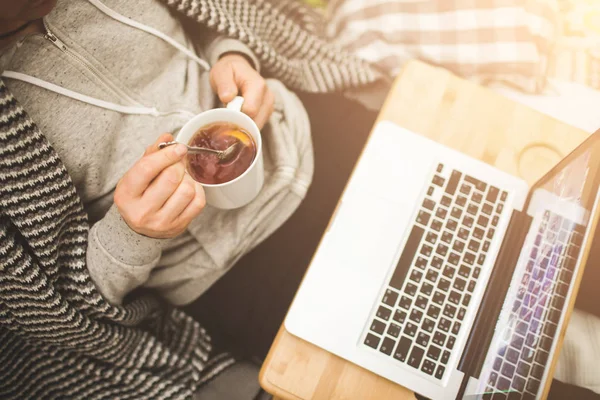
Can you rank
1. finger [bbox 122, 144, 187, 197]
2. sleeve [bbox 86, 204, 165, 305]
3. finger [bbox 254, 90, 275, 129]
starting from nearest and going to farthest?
finger [bbox 122, 144, 187, 197], sleeve [bbox 86, 204, 165, 305], finger [bbox 254, 90, 275, 129]

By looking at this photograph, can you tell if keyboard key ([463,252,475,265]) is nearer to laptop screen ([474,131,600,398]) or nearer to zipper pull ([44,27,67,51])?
laptop screen ([474,131,600,398])

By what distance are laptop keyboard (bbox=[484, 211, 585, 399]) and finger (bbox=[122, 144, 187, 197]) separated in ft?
1.94

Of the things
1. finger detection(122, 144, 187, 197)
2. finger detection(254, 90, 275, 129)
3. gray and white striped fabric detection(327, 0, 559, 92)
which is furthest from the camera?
gray and white striped fabric detection(327, 0, 559, 92)

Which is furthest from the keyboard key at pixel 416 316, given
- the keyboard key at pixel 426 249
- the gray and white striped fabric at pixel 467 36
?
the gray and white striped fabric at pixel 467 36

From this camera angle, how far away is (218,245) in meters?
0.83

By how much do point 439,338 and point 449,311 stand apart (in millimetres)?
51

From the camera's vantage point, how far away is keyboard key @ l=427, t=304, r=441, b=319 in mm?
686

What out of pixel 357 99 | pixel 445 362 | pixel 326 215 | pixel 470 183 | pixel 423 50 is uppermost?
pixel 423 50

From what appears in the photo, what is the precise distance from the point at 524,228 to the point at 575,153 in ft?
0.54

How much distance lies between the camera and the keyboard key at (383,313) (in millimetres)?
679

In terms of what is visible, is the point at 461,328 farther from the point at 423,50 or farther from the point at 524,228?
the point at 423,50

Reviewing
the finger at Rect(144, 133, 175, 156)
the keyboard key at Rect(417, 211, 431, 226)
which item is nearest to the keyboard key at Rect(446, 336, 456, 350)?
the keyboard key at Rect(417, 211, 431, 226)

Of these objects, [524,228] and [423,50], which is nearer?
[524,228]

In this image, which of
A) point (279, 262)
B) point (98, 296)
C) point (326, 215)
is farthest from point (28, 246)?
point (326, 215)
